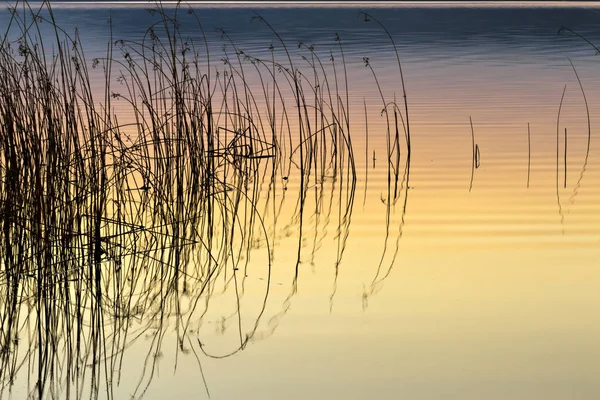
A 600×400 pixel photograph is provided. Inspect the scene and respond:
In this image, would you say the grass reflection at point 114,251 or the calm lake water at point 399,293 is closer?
the calm lake water at point 399,293

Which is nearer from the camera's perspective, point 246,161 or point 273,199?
point 273,199

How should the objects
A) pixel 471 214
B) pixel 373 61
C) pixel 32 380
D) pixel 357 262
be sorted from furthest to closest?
pixel 373 61
pixel 471 214
pixel 357 262
pixel 32 380

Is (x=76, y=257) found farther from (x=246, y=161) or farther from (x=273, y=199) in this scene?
(x=246, y=161)

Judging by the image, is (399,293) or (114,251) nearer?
(399,293)

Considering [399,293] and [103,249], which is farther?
[103,249]

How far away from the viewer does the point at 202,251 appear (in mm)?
4152

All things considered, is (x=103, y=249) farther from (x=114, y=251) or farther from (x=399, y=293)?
(x=399, y=293)

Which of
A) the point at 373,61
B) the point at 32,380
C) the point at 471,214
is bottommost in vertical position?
the point at 32,380

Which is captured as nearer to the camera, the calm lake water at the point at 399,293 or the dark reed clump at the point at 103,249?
the calm lake water at the point at 399,293

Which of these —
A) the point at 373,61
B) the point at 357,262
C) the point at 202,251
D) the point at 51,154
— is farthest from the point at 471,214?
the point at 373,61

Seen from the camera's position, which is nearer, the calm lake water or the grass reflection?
the calm lake water

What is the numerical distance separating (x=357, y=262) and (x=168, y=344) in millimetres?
1081

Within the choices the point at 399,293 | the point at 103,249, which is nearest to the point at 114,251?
the point at 103,249

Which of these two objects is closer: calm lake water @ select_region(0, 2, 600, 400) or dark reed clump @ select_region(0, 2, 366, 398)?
calm lake water @ select_region(0, 2, 600, 400)
